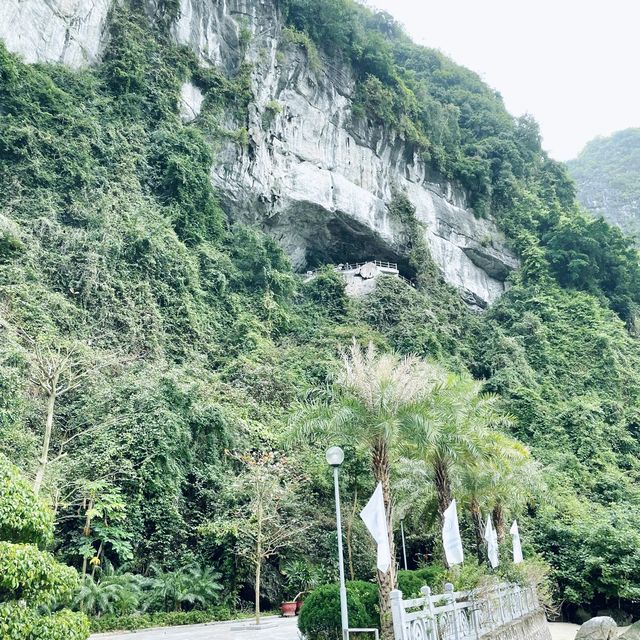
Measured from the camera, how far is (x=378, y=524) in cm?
859

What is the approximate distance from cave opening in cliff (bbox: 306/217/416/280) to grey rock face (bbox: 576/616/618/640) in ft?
94.7

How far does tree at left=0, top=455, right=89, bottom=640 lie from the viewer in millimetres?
4840

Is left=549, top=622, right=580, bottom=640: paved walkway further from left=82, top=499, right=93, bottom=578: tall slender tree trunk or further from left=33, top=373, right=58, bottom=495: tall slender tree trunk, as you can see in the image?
left=33, top=373, right=58, bottom=495: tall slender tree trunk

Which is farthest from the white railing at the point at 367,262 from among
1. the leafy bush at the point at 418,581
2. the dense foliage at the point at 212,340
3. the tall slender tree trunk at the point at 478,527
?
the leafy bush at the point at 418,581

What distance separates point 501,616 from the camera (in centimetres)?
1071

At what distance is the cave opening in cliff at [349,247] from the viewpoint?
3909 centimetres

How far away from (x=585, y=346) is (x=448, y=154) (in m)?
19.5

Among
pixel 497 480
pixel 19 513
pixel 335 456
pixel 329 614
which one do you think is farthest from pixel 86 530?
pixel 19 513

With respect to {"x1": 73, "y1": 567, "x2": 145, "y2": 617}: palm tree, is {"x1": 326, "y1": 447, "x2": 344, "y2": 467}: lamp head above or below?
above

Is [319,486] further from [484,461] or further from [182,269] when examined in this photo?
[182,269]

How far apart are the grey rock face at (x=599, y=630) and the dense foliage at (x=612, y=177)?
61571 millimetres

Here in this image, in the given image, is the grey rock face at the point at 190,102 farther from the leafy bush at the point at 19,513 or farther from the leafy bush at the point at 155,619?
the leafy bush at the point at 19,513

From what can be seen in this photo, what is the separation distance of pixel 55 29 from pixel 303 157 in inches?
621

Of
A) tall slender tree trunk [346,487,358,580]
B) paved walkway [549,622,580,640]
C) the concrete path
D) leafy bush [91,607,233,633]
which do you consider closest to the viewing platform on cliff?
tall slender tree trunk [346,487,358,580]
